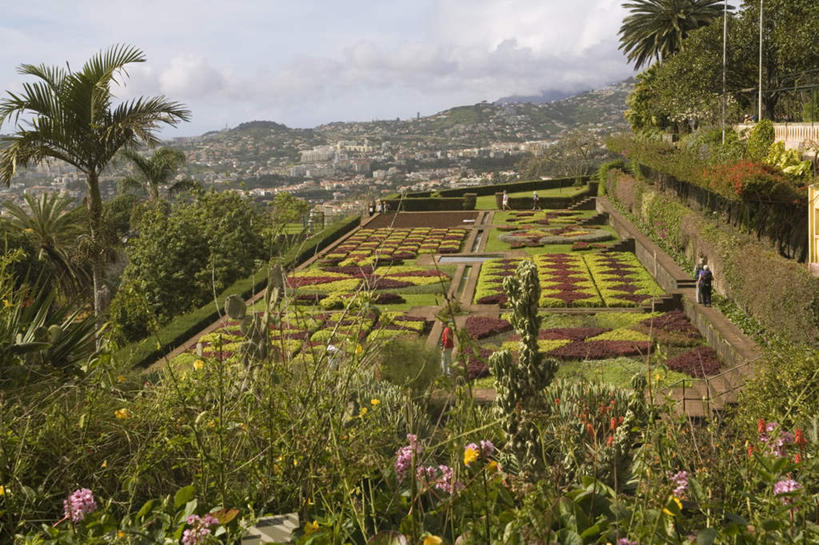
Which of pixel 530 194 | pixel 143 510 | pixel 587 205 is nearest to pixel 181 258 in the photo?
pixel 143 510

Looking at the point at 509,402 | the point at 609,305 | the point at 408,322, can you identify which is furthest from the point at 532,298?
the point at 609,305

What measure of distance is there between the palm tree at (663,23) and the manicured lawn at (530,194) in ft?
27.8

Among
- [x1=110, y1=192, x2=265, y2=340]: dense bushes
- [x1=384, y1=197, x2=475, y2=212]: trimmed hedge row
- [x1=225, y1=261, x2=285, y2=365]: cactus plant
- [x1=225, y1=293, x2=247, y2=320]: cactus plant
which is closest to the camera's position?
[x1=225, y1=261, x2=285, y2=365]: cactus plant

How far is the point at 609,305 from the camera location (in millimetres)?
15203

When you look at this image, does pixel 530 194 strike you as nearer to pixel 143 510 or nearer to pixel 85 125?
pixel 85 125

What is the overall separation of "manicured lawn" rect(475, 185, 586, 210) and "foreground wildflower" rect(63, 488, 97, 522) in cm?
3595

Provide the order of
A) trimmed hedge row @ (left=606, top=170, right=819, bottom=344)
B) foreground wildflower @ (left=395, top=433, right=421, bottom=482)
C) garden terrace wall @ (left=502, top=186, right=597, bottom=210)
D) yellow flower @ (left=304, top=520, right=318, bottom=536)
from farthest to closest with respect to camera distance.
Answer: garden terrace wall @ (left=502, top=186, right=597, bottom=210)
trimmed hedge row @ (left=606, top=170, right=819, bottom=344)
foreground wildflower @ (left=395, top=433, right=421, bottom=482)
yellow flower @ (left=304, top=520, right=318, bottom=536)

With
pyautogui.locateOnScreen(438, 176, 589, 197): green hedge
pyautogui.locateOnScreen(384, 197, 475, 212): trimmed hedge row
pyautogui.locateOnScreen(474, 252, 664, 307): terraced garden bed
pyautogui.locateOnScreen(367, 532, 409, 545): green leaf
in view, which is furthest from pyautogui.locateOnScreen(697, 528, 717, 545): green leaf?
pyautogui.locateOnScreen(438, 176, 589, 197): green hedge

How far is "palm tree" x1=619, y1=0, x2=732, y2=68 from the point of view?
3838 cm

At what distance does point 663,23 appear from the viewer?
39375mm

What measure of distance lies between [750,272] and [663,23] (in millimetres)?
30565

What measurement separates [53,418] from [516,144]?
15359cm

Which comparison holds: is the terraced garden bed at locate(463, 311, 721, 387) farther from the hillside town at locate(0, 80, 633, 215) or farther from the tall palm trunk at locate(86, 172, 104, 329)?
the hillside town at locate(0, 80, 633, 215)

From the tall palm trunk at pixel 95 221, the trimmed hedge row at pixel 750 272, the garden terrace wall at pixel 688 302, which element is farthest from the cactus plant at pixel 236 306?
the trimmed hedge row at pixel 750 272
